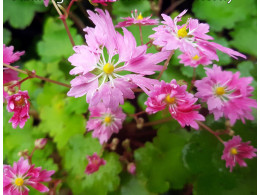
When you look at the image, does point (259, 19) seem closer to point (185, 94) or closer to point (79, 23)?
point (185, 94)

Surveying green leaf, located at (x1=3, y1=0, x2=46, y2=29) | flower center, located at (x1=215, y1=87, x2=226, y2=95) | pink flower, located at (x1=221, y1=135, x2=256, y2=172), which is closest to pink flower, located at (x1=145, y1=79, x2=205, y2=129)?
flower center, located at (x1=215, y1=87, x2=226, y2=95)

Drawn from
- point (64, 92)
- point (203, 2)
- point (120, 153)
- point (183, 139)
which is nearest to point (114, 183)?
point (120, 153)

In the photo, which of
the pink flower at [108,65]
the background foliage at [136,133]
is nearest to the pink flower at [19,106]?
the pink flower at [108,65]

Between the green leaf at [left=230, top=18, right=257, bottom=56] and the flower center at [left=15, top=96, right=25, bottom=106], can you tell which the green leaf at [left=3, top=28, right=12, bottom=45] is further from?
the green leaf at [left=230, top=18, right=257, bottom=56]

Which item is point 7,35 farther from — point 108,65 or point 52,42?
point 108,65

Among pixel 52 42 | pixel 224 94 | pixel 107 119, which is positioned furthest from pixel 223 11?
pixel 52 42

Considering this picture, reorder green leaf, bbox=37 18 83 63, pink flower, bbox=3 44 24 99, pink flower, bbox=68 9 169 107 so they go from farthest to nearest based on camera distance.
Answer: green leaf, bbox=37 18 83 63
pink flower, bbox=3 44 24 99
pink flower, bbox=68 9 169 107

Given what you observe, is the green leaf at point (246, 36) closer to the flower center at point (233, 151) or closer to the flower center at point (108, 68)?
the flower center at point (233, 151)
